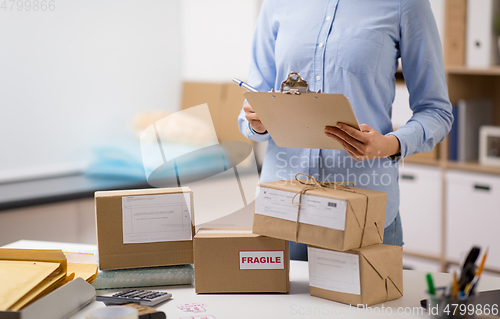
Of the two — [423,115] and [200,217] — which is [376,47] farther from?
[200,217]

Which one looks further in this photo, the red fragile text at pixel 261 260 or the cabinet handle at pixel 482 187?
the cabinet handle at pixel 482 187

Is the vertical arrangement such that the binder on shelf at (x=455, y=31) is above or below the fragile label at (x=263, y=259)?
above

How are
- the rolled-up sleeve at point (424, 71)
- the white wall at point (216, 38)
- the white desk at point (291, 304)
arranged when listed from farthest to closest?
the white wall at point (216, 38)
the rolled-up sleeve at point (424, 71)
the white desk at point (291, 304)

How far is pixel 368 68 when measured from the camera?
1211 millimetres

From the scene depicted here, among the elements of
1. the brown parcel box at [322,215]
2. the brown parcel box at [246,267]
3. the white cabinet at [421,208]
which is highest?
the brown parcel box at [322,215]

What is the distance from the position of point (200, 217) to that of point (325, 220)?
427 mm

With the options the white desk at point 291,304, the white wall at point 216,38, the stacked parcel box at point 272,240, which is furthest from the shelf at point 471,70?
the stacked parcel box at point 272,240

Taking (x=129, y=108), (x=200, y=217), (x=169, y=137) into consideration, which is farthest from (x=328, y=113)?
(x=129, y=108)

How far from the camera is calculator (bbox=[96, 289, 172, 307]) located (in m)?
1.00

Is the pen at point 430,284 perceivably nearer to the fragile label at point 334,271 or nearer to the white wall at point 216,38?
the fragile label at point 334,271

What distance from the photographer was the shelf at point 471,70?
7.66 feet

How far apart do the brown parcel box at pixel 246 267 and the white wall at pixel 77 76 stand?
54.0 inches

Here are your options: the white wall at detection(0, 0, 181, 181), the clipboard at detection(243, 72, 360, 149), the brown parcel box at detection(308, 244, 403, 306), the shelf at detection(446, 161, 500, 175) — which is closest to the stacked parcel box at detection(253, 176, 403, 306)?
the brown parcel box at detection(308, 244, 403, 306)

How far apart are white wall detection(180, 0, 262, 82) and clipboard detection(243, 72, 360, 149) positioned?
1.58 meters
